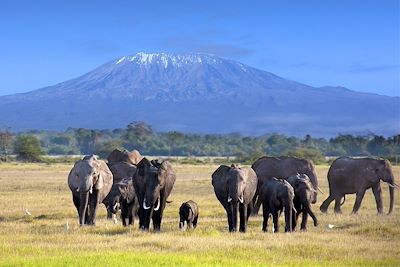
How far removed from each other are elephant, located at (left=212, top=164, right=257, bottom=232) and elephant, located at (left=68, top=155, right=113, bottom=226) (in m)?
4.36

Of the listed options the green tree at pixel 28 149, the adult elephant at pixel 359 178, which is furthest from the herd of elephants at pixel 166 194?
the green tree at pixel 28 149

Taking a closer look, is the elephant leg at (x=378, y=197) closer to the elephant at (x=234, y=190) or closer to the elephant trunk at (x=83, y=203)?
the elephant at (x=234, y=190)

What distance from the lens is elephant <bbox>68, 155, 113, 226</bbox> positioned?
2658 cm

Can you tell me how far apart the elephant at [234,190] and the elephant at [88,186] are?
436 cm

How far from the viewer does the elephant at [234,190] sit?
80.0ft

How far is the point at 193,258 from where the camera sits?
18.8 metres

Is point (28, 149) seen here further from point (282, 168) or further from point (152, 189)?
point (152, 189)

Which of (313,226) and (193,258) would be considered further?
(313,226)

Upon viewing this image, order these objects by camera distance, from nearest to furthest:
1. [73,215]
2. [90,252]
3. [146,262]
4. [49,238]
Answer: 1. [146,262]
2. [90,252]
3. [49,238]
4. [73,215]

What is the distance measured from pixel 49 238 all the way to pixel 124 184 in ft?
18.8

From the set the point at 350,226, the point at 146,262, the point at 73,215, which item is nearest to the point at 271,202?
the point at 350,226

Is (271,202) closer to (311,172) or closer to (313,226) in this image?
(313,226)

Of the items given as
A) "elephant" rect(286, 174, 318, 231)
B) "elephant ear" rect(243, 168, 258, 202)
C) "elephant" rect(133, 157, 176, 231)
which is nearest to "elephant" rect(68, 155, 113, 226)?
"elephant" rect(133, 157, 176, 231)

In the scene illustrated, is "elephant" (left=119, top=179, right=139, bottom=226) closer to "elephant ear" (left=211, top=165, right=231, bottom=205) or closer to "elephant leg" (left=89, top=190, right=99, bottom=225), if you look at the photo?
"elephant leg" (left=89, top=190, right=99, bottom=225)
